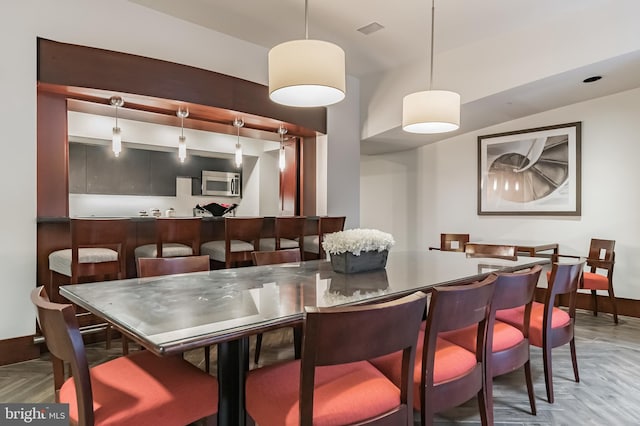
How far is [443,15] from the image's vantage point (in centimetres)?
372

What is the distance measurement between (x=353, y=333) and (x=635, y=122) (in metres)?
4.86

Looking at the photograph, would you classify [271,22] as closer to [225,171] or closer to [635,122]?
[225,171]

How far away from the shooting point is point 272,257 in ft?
8.72

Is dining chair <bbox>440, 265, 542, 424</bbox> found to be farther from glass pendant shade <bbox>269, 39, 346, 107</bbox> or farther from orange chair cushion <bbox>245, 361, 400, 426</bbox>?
glass pendant shade <bbox>269, 39, 346, 107</bbox>

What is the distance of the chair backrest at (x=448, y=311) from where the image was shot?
4.52ft

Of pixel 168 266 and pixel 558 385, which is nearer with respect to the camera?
pixel 168 266

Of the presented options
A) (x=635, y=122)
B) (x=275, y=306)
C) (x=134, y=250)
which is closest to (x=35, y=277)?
(x=134, y=250)

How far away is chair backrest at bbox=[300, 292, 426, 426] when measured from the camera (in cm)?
104

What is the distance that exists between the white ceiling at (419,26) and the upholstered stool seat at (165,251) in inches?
88.5

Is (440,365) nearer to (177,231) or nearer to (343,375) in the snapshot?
(343,375)

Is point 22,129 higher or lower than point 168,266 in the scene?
higher

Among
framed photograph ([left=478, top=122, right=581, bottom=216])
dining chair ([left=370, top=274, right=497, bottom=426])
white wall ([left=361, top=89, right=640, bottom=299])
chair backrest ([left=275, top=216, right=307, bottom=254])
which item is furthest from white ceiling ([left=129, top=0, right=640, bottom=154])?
dining chair ([left=370, top=274, right=497, bottom=426])

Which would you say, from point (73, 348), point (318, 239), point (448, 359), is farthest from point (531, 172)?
point (73, 348)

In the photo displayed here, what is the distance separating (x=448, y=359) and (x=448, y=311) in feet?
1.10
